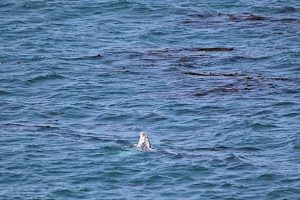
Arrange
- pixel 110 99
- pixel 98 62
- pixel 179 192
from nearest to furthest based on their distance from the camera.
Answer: pixel 179 192
pixel 110 99
pixel 98 62

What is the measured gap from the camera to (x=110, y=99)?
147ft

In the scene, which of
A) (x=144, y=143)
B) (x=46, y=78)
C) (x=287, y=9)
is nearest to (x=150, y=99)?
(x=46, y=78)

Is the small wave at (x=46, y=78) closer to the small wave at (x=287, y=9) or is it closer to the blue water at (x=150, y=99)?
the blue water at (x=150, y=99)

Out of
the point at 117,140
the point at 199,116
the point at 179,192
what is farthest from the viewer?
the point at 199,116

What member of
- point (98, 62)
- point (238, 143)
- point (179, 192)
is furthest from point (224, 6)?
point (179, 192)

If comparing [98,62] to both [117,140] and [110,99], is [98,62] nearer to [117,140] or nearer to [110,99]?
[110,99]

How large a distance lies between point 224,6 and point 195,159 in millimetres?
27057

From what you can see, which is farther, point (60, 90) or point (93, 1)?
point (93, 1)

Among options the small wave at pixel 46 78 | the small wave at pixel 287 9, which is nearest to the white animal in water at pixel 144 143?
the small wave at pixel 46 78

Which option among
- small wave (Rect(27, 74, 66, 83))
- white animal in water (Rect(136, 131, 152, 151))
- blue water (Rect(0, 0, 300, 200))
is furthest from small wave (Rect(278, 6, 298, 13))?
white animal in water (Rect(136, 131, 152, 151))

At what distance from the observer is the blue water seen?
34531mm

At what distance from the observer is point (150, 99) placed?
1756 inches

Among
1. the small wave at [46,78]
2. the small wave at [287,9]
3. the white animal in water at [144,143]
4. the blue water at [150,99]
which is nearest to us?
the blue water at [150,99]

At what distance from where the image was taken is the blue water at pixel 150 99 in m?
34.5
